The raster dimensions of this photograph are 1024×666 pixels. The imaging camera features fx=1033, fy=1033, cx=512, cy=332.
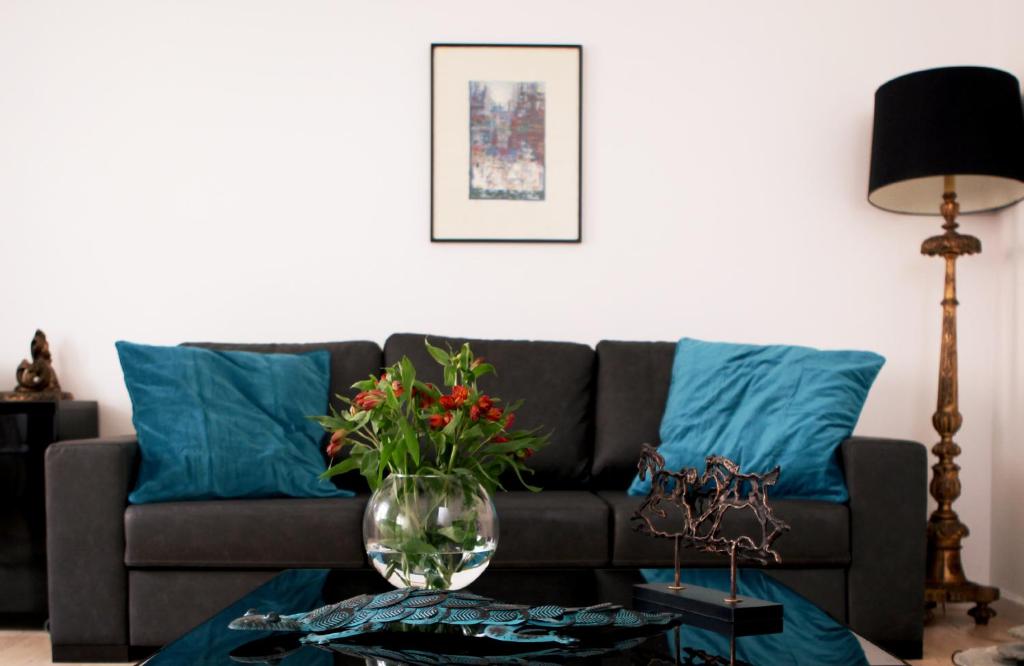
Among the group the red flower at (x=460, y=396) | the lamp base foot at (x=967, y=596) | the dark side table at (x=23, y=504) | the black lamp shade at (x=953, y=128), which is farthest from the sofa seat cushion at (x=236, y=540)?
the black lamp shade at (x=953, y=128)

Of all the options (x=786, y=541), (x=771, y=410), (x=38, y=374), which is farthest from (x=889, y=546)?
(x=38, y=374)

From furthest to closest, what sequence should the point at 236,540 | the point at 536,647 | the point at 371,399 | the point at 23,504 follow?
the point at 23,504
the point at 236,540
the point at 371,399
the point at 536,647

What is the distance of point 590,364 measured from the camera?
3.41 metres

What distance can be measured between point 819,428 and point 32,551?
7.72ft

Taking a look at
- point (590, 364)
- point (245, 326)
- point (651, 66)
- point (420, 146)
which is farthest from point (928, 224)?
point (245, 326)

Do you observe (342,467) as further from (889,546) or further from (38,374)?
(38,374)

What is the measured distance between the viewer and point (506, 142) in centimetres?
374

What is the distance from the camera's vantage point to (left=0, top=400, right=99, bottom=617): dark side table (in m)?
3.11

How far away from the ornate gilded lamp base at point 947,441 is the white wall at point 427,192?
0.83 ft

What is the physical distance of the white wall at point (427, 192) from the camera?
369cm

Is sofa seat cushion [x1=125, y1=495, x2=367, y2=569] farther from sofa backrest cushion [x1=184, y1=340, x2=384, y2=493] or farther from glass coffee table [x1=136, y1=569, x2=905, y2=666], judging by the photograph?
glass coffee table [x1=136, y1=569, x2=905, y2=666]

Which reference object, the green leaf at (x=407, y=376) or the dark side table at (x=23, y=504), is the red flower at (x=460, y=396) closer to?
the green leaf at (x=407, y=376)

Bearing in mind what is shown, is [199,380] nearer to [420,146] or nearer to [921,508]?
[420,146]

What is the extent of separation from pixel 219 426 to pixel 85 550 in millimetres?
478
